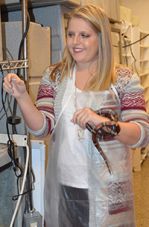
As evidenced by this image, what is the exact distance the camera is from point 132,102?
1140 millimetres

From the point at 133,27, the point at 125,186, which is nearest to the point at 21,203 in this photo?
the point at 125,186

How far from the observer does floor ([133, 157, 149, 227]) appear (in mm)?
2390

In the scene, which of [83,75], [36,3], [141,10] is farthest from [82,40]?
[141,10]

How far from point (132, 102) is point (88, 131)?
19 cm

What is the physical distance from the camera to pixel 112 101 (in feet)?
3.79

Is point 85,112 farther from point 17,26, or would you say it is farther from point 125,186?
point 17,26

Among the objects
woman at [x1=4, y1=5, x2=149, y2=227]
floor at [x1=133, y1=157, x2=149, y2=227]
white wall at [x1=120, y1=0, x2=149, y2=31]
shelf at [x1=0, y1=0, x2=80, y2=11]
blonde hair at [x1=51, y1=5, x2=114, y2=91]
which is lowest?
floor at [x1=133, y1=157, x2=149, y2=227]

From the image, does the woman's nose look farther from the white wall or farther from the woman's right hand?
the white wall

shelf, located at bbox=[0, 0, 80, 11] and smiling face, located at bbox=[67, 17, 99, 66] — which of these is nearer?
smiling face, located at bbox=[67, 17, 99, 66]

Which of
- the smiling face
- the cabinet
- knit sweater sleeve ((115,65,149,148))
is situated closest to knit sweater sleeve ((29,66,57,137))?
the smiling face

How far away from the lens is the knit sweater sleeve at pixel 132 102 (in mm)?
1117

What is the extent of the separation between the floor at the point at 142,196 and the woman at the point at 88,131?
4.19ft

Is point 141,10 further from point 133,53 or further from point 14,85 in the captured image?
point 14,85

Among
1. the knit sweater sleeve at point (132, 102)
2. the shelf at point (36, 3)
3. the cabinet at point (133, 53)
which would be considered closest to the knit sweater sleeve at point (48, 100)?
the knit sweater sleeve at point (132, 102)
